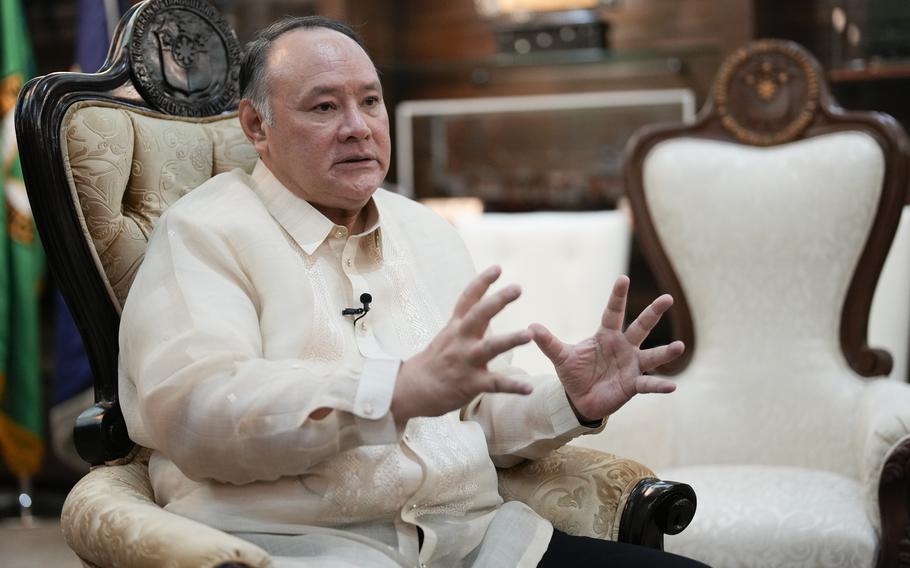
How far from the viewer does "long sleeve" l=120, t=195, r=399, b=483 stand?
4.18 feet

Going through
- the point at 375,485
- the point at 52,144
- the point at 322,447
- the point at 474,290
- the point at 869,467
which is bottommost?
the point at 869,467

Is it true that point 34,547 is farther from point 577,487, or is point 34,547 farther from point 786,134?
point 786,134

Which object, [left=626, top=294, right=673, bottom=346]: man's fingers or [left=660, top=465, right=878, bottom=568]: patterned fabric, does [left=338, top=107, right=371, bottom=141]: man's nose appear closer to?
[left=626, top=294, right=673, bottom=346]: man's fingers

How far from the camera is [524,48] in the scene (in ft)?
13.7

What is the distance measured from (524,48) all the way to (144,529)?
10.5 ft

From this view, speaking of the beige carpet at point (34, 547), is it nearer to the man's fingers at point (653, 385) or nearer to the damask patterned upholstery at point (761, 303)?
the damask patterned upholstery at point (761, 303)

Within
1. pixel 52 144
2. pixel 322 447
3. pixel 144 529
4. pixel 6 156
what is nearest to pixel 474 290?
pixel 322 447

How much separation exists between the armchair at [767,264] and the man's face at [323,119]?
1034mm

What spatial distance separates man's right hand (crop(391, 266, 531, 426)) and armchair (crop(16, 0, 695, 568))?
46 cm

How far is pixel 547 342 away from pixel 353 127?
17.5 inches

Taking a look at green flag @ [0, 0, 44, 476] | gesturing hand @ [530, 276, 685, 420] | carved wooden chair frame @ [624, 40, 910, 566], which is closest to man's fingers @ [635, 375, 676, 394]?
gesturing hand @ [530, 276, 685, 420]

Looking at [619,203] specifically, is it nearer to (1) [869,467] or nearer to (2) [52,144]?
(1) [869,467]

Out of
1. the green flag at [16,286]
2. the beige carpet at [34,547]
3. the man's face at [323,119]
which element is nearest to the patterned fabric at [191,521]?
the man's face at [323,119]

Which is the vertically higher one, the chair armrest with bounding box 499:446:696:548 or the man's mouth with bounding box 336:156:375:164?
the man's mouth with bounding box 336:156:375:164
